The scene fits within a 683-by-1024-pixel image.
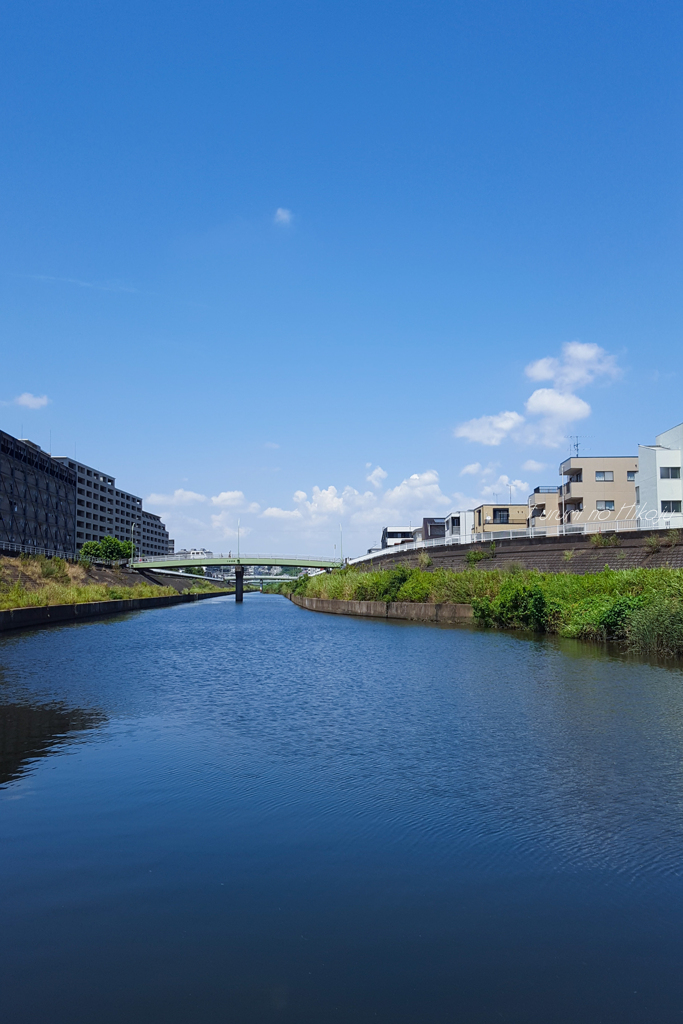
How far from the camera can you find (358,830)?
834cm

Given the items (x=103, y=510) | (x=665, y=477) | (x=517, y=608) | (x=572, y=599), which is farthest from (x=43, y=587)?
(x=103, y=510)

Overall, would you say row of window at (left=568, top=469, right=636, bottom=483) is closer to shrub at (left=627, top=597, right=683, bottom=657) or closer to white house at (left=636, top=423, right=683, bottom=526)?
white house at (left=636, top=423, right=683, bottom=526)

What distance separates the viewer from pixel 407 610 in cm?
4797

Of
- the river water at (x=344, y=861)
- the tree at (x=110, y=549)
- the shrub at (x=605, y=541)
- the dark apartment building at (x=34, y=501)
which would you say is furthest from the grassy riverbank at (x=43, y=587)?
the tree at (x=110, y=549)

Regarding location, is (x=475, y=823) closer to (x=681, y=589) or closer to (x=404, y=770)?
(x=404, y=770)

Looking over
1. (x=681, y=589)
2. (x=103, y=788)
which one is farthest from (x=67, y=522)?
(x=103, y=788)

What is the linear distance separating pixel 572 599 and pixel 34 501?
302ft

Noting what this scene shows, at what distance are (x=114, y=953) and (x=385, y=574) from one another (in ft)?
168

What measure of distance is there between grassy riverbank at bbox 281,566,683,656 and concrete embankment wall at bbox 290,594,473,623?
897 mm

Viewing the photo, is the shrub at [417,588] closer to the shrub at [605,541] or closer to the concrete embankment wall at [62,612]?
the shrub at [605,541]

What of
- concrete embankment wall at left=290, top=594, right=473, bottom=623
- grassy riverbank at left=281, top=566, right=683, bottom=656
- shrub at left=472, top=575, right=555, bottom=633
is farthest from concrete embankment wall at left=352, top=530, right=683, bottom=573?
concrete embankment wall at left=290, top=594, right=473, bottom=623

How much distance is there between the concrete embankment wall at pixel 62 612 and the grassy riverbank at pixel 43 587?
577mm

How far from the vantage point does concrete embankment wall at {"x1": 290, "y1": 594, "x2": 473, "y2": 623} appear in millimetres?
42562

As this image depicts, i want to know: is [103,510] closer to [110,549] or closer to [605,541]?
[110,549]
